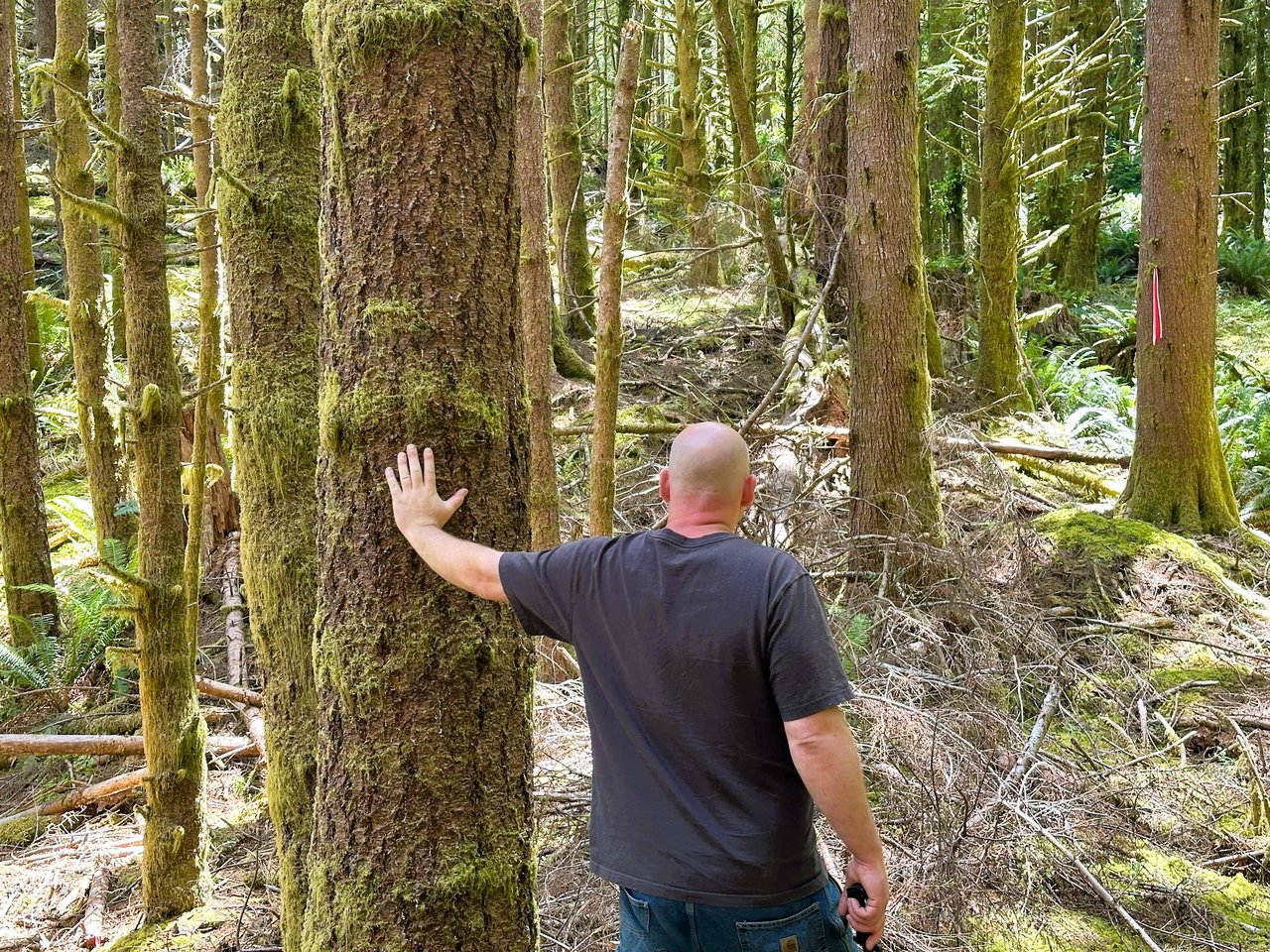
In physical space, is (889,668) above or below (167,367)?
below

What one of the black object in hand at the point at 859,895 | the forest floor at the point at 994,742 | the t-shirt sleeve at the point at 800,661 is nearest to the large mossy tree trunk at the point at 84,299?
the forest floor at the point at 994,742

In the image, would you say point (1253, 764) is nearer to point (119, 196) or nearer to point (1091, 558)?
point (1091, 558)

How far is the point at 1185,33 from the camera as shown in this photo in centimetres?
810

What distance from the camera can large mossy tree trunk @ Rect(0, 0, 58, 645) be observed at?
7.18m

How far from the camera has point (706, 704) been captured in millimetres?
2572

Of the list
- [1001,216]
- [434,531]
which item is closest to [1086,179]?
[1001,216]

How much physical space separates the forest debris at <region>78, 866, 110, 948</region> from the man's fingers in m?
3.55

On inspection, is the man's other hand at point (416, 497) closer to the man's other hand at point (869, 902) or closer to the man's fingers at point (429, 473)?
the man's fingers at point (429, 473)

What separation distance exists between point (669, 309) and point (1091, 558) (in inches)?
271

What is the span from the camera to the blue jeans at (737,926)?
8.45 feet

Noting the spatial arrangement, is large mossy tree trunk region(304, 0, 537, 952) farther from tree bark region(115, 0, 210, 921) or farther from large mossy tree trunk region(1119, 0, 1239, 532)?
large mossy tree trunk region(1119, 0, 1239, 532)

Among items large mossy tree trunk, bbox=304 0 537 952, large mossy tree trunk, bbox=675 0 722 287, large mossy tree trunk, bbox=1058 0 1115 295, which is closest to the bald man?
large mossy tree trunk, bbox=304 0 537 952

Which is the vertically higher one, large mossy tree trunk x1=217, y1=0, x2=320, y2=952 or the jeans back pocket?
large mossy tree trunk x1=217, y1=0, x2=320, y2=952

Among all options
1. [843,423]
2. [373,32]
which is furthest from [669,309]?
[373,32]
